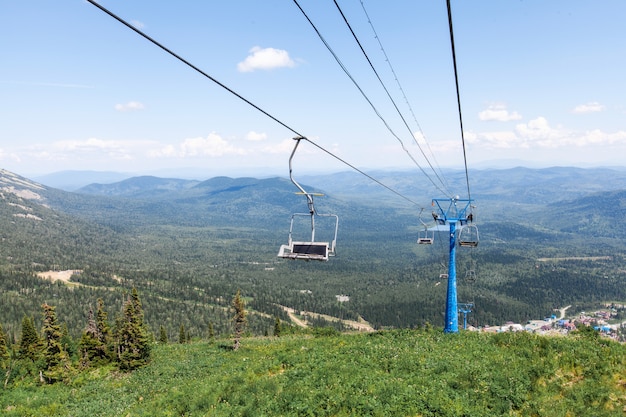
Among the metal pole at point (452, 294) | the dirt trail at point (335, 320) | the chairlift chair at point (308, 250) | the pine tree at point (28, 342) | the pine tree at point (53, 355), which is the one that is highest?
the chairlift chair at point (308, 250)

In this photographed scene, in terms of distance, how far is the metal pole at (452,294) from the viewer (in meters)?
35.4

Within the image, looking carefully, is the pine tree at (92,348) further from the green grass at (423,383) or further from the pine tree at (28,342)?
the green grass at (423,383)

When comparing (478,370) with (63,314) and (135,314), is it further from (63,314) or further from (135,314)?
(63,314)

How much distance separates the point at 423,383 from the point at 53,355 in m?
50.5

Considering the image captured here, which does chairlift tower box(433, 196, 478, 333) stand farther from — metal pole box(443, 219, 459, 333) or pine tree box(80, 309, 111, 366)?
pine tree box(80, 309, 111, 366)

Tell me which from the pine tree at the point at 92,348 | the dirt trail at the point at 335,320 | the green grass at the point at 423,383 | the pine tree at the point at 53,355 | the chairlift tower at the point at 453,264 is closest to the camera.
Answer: the green grass at the point at 423,383

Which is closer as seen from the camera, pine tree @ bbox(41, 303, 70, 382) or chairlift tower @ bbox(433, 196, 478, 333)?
chairlift tower @ bbox(433, 196, 478, 333)

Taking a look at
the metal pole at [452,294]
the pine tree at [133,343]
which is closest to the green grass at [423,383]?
the metal pole at [452,294]

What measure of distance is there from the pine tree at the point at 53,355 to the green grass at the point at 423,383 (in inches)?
730

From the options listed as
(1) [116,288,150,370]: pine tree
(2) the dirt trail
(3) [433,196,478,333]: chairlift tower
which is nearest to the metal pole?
(3) [433,196,478,333]: chairlift tower

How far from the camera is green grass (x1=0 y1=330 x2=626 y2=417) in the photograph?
1672 cm

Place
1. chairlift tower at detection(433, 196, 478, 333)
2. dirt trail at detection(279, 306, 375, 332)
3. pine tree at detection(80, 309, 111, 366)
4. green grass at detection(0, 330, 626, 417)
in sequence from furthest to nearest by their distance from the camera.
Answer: dirt trail at detection(279, 306, 375, 332) < pine tree at detection(80, 309, 111, 366) < chairlift tower at detection(433, 196, 478, 333) < green grass at detection(0, 330, 626, 417)

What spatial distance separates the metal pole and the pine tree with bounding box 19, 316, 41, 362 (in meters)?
61.0

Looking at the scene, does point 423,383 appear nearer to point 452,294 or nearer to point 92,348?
point 452,294
